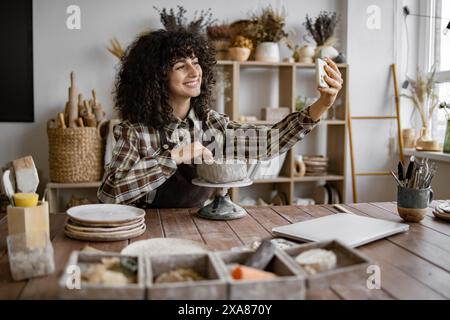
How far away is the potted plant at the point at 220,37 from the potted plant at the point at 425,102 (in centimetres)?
160

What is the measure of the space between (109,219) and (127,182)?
34 cm

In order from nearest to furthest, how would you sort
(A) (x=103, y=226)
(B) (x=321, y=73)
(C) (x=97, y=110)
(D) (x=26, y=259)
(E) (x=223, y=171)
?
(D) (x=26, y=259), (A) (x=103, y=226), (E) (x=223, y=171), (B) (x=321, y=73), (C) (x=97, y=110)

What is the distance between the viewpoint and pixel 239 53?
3.71 m

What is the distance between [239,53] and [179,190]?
6.09 ft

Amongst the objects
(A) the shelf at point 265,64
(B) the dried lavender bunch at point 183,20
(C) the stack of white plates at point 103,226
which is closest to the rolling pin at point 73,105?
(B) the dried lavender bunch at point 183,20

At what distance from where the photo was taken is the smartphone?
1772 millimetres

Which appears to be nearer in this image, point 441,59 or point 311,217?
point 311,217

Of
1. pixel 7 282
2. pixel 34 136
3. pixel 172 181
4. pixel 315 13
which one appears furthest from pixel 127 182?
pixel 315 13

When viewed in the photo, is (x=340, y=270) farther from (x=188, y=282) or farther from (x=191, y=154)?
(x=191, y=154)

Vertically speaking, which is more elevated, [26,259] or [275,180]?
[26,259]

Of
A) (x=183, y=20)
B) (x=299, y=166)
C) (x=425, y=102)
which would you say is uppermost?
(x=183, y=20)

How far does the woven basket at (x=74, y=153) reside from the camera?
343 centimetres

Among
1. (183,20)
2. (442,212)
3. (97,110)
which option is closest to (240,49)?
(183,20)

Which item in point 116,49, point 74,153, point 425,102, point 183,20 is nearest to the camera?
point 74,153
